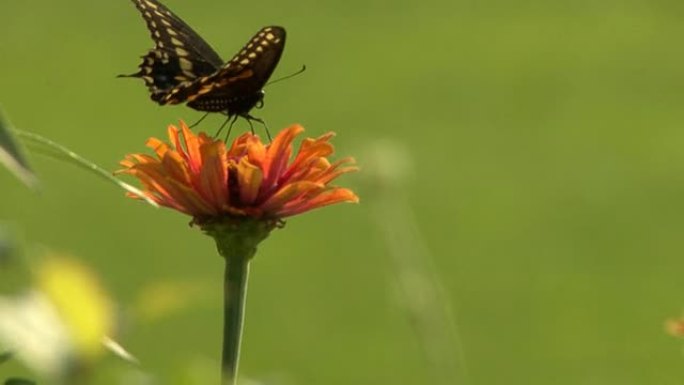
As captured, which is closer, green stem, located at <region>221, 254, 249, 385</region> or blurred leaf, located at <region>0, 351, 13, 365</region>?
blurred leaf, located at <region>0, 351, 13, 365</region>

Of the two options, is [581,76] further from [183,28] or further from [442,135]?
[183,28]

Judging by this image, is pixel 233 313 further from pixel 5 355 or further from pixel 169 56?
pixel 169 56

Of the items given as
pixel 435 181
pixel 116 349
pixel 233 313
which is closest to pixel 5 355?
pixel 116 349

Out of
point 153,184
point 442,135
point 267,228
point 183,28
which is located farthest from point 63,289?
point 442,135

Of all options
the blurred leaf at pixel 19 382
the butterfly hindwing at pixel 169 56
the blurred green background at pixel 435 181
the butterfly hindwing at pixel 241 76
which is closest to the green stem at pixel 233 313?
the blurred leaf at pixel 19 382

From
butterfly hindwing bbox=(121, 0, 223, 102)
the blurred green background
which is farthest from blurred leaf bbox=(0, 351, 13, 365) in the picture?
the blurred green background

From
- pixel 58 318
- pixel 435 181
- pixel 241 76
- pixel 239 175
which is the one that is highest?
pixel 435 181

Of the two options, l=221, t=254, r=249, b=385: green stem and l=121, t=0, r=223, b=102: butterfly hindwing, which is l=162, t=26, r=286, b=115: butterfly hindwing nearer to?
l=121, t=0, r=223, b=102: butterfly hindwing
